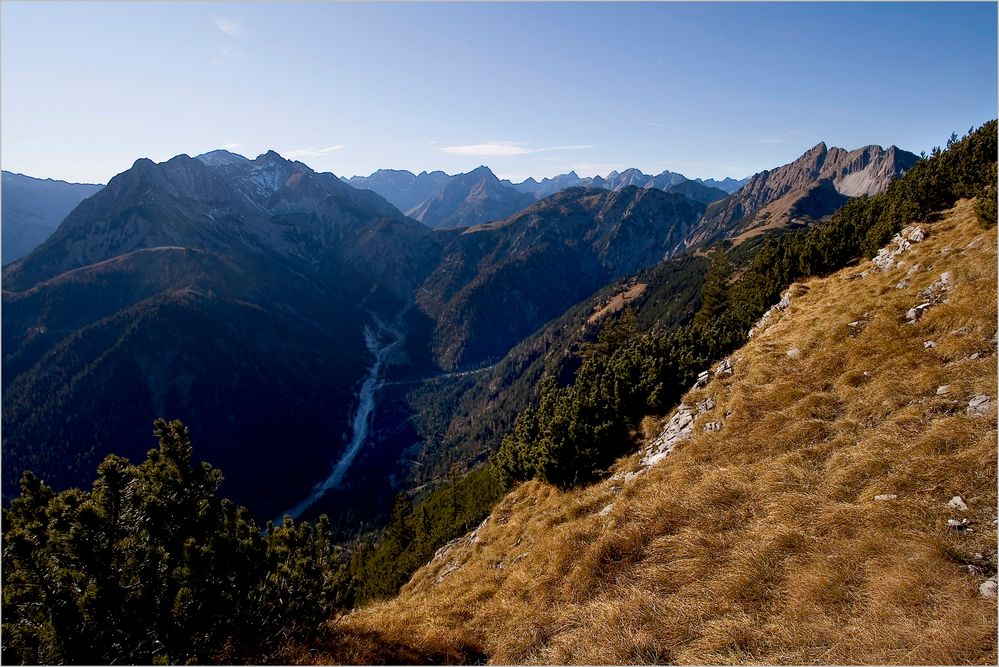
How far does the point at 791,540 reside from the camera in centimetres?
1208

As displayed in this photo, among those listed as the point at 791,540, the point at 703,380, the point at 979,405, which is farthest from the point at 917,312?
the point at 791,540

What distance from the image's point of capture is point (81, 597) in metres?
9.55

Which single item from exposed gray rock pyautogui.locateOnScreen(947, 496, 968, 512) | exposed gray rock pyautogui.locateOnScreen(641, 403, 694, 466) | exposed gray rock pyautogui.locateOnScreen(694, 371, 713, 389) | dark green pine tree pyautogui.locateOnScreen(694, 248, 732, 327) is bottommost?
exposed gray rock pyautogui.locateOnScreen(641, 403, 694, 466)

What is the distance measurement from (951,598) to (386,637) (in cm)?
1340

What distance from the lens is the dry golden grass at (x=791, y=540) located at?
936 cm

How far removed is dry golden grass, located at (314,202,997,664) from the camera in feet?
30.7

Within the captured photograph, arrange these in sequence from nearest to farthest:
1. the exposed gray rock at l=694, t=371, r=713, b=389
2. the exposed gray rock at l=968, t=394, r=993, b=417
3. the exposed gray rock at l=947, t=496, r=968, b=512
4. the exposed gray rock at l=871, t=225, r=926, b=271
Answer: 1. the exposed gray rock at l=947, t=496, r=968, b=512
2. the exposed gray rock at l=968, t=394, r=993, b=417
3. the exposed gray rock at l=694, t=371, r=713, b=389
4. the exposed gray rock at l=871, t=225, r=926, b=271

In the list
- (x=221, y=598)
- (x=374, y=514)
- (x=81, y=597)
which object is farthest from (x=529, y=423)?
(x=374, y=514)

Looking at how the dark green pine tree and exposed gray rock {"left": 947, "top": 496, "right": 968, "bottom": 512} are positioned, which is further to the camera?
the dark green pine tree

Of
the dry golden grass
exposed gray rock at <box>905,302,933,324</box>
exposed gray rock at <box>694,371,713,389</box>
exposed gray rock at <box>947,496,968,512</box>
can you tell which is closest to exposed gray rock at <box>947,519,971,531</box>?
the dry golden grass

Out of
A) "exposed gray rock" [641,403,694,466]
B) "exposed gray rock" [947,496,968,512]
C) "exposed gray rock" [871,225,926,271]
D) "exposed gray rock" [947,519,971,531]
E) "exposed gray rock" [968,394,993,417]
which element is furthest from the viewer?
"exposed gray rock" [871,225,926,271]

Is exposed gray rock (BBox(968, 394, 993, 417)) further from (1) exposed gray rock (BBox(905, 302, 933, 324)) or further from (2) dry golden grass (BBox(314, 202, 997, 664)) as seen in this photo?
(1) exposed gray rock (BBox(905, 302, 933, 324))

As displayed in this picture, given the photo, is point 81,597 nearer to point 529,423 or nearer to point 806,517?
point 806,517

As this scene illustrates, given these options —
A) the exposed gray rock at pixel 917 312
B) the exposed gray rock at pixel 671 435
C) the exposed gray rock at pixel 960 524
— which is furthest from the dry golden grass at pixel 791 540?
the exposed gray rock at pixel 671 435
